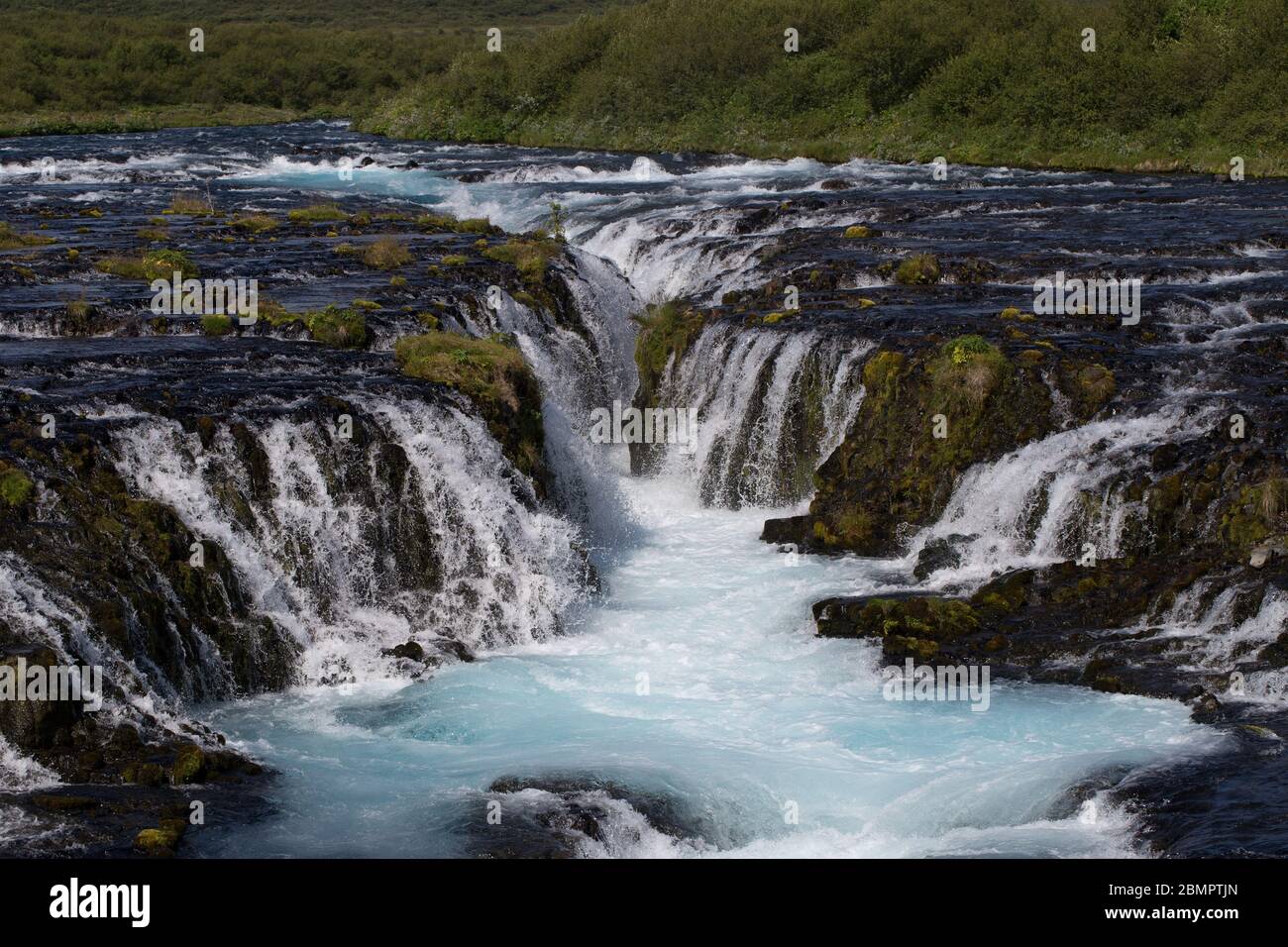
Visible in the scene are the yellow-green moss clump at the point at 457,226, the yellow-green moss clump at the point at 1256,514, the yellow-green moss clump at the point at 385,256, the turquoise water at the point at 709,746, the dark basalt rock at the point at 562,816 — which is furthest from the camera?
the yellow-green moss clump at the point at 457,226

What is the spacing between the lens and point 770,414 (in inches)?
1103

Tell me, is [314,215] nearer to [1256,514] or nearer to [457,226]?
[457,226]

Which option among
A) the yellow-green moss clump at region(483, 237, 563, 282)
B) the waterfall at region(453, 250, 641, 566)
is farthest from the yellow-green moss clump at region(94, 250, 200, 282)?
the yellow-green moss clump at region(483, 237, 563, 282)

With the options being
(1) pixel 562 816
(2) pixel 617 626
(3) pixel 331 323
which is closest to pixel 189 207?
(3) pixel 331 323

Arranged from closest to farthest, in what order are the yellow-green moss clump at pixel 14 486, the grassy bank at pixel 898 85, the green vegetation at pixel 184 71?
the yellow-green moss clump at pixel 14 486, the grassy bank at pixel 898 85, the green vegetation at pixel 184 71

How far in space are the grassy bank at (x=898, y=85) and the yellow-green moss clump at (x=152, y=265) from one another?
117 ft

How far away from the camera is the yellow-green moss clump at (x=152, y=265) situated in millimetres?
30641

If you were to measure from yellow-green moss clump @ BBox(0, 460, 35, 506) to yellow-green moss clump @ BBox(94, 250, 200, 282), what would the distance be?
473 inches

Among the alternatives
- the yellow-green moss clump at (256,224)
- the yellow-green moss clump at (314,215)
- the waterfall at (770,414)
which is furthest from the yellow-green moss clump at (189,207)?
the waterfall at (770,414)

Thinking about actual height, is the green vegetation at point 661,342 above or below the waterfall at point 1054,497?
above

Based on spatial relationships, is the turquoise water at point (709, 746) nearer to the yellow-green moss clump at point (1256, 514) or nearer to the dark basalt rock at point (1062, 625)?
the dark basalt rock at point (1062, 625)

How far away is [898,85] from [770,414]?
43.7 metres

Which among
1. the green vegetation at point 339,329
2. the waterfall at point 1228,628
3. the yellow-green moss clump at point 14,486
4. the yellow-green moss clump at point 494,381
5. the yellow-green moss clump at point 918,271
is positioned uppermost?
the yellow-green moss clump at point 918,271

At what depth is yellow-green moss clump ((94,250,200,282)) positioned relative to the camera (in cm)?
3064
